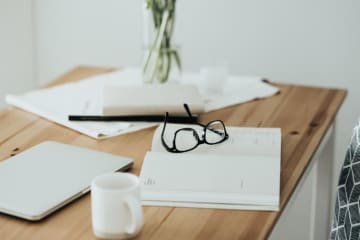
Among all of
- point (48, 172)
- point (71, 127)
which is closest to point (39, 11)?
point (71, 127)

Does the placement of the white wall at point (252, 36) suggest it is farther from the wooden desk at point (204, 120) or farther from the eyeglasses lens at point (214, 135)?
the eyeglasses lens at point (214, 135)

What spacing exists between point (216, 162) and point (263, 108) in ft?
1.58

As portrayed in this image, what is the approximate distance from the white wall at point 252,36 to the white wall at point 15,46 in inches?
3.6

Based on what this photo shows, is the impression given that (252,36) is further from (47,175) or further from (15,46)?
(47,175)

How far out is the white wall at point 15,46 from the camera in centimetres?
255

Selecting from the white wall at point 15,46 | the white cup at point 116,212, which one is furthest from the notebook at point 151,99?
the white wall at point 15,46

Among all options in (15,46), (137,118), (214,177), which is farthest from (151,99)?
(15,46)

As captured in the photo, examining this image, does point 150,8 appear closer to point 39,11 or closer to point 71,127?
point 71,127

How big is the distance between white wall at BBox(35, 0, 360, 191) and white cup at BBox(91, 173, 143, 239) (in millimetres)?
1394

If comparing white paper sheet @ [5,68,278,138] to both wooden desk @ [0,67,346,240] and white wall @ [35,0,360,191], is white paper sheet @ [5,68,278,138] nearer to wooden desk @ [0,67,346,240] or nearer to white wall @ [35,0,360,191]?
wooden desk @ [0,67,346,240]

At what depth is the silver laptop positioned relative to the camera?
1123 mm

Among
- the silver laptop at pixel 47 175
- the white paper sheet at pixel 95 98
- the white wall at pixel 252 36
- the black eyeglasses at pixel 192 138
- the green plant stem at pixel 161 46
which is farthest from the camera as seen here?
the white wall at pixel 252 36

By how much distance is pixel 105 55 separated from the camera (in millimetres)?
2619

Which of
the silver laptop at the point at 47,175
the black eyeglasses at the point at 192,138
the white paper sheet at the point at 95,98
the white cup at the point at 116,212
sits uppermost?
the white cup at the point at 116,212
